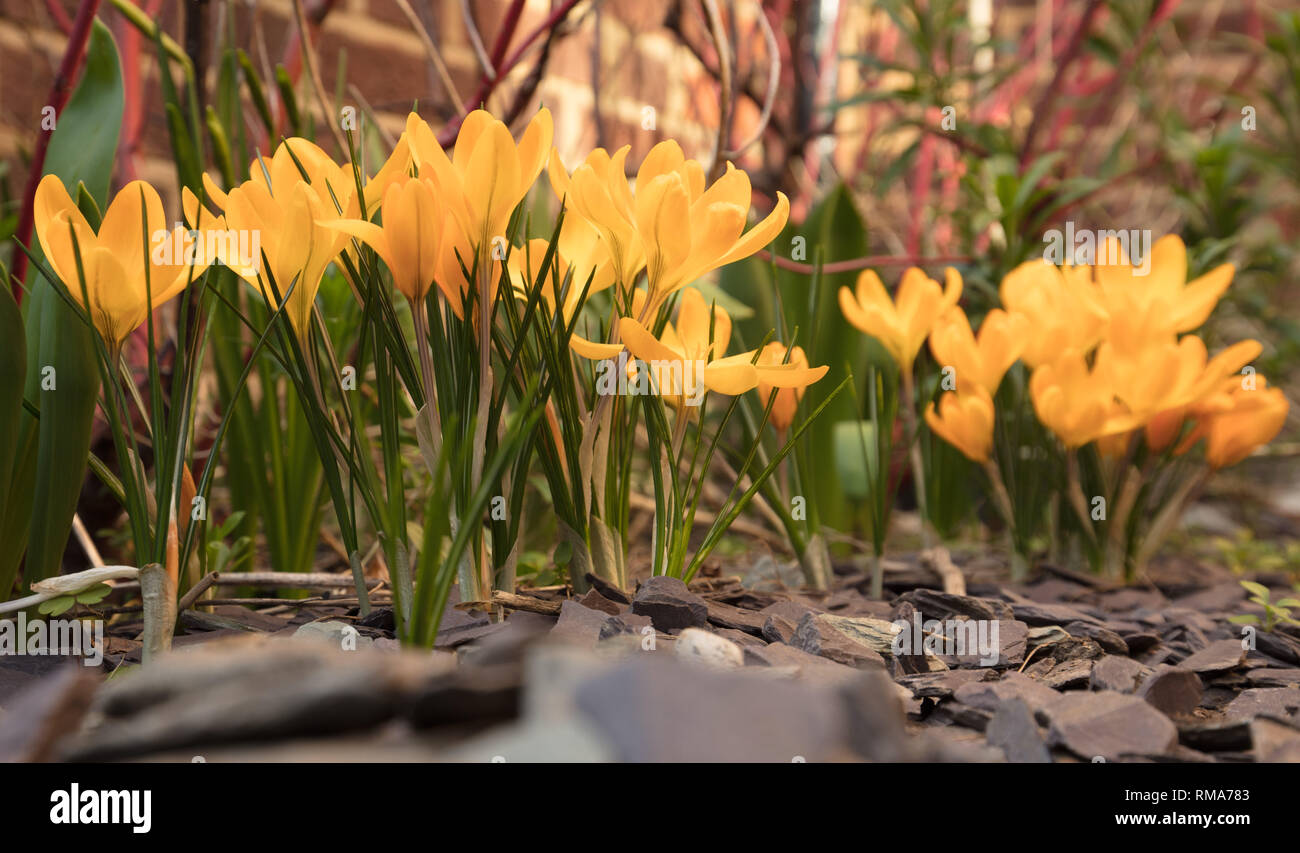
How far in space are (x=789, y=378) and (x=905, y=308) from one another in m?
0.49

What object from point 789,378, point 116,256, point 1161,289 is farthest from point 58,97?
point 1161,289

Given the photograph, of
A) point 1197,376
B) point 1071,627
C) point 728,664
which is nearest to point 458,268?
point 728,664

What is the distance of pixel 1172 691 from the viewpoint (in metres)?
0.63

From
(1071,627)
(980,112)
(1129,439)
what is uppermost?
(980,112)

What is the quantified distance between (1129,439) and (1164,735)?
695 millimetres

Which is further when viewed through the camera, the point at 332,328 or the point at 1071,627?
the point at 332,328

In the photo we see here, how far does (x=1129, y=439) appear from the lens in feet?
3.75

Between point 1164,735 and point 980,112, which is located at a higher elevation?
point 980,112

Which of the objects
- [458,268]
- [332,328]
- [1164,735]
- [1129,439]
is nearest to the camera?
[1164,735]

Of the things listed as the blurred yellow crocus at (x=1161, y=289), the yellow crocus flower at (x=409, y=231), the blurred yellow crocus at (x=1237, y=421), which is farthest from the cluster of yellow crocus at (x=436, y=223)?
the blurred yellow crocus at (x=1237, y=421)

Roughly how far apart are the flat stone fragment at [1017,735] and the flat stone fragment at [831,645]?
0.41 ft

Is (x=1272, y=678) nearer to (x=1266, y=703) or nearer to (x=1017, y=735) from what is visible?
(x=1266, y=703)
